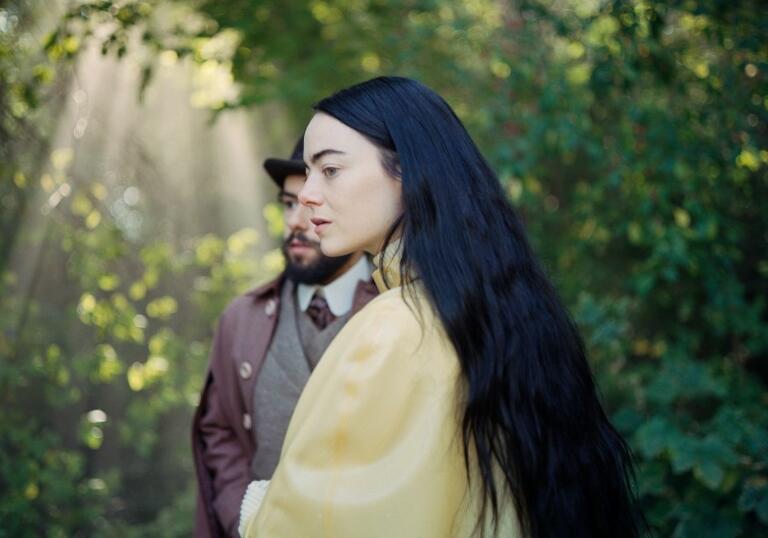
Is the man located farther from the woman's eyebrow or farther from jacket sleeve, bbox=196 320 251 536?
the woman's eyebrow

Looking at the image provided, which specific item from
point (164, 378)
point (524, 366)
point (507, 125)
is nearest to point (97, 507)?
point (164, 378)

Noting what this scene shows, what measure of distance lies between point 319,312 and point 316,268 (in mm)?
145

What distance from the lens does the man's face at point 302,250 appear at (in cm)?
246

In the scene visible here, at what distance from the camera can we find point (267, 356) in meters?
2.46

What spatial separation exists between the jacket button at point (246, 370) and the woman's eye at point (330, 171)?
3.38 feet

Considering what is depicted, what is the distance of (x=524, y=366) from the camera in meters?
1.55

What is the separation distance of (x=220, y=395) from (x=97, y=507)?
196 centimetres

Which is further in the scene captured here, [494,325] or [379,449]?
[494,325]

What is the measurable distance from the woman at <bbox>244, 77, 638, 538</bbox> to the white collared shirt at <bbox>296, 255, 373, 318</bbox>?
2.61 feet

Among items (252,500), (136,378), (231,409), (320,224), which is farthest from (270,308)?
(136,378)

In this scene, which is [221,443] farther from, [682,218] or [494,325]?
[682,218]

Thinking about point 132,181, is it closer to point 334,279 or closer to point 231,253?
point 231,253

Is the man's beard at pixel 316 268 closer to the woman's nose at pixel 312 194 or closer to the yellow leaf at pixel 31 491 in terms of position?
the woman's nose at pixel 312 194

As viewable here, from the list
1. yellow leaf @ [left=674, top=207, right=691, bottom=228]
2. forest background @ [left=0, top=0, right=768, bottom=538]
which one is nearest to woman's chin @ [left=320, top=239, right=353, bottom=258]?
forest background @ [left=0, top=0, right=768, bottom=538]
